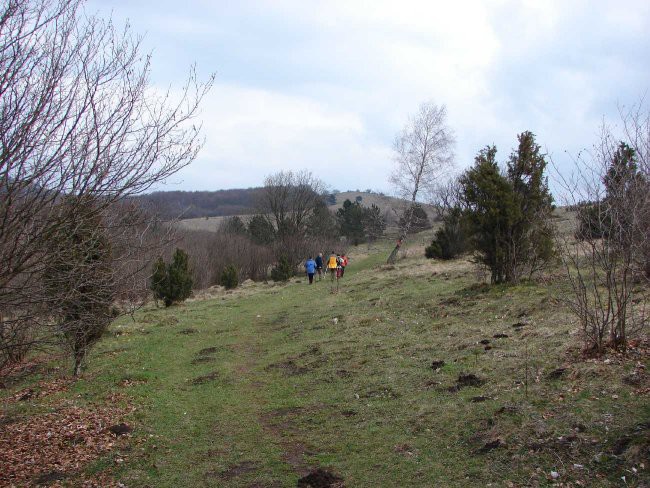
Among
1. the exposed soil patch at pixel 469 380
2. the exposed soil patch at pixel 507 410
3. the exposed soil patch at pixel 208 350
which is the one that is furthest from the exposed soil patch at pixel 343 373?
the exposed soil patch at pixel 208 350

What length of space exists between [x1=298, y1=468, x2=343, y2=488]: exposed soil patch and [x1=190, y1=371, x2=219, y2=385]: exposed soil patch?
5066 mm

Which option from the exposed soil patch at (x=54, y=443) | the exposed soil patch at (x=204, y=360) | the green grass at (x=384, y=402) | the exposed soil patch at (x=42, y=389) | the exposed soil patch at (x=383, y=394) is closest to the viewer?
the green grass at (x=384, y=402)

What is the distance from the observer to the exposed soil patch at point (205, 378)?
10.5m

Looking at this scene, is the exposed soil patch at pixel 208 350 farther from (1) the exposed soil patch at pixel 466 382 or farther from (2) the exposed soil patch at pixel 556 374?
(2) the exposed soil patch at pixel 556 374

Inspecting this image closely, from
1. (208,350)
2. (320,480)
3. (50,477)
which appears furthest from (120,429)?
(208,350)

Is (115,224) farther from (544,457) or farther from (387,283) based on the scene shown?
Answer: (387,283)

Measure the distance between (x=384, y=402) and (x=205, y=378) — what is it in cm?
414

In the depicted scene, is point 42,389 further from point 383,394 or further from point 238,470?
point 383,394

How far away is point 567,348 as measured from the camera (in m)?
8.20

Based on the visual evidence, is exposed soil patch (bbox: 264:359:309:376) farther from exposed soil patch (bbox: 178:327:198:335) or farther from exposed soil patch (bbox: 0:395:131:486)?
exposed soil patch (bbox: 178:327:198:335)

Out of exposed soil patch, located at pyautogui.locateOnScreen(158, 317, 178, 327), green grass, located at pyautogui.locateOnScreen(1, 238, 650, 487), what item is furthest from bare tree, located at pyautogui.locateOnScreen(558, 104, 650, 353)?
exposed soil patch, located at pyautogui.locateOnScreen(158, 317, 178, 327)

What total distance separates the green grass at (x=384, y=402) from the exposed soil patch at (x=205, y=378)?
0.18ft

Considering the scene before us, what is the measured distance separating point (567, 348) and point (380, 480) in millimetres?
4067

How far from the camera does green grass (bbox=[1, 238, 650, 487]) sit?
5594mm
